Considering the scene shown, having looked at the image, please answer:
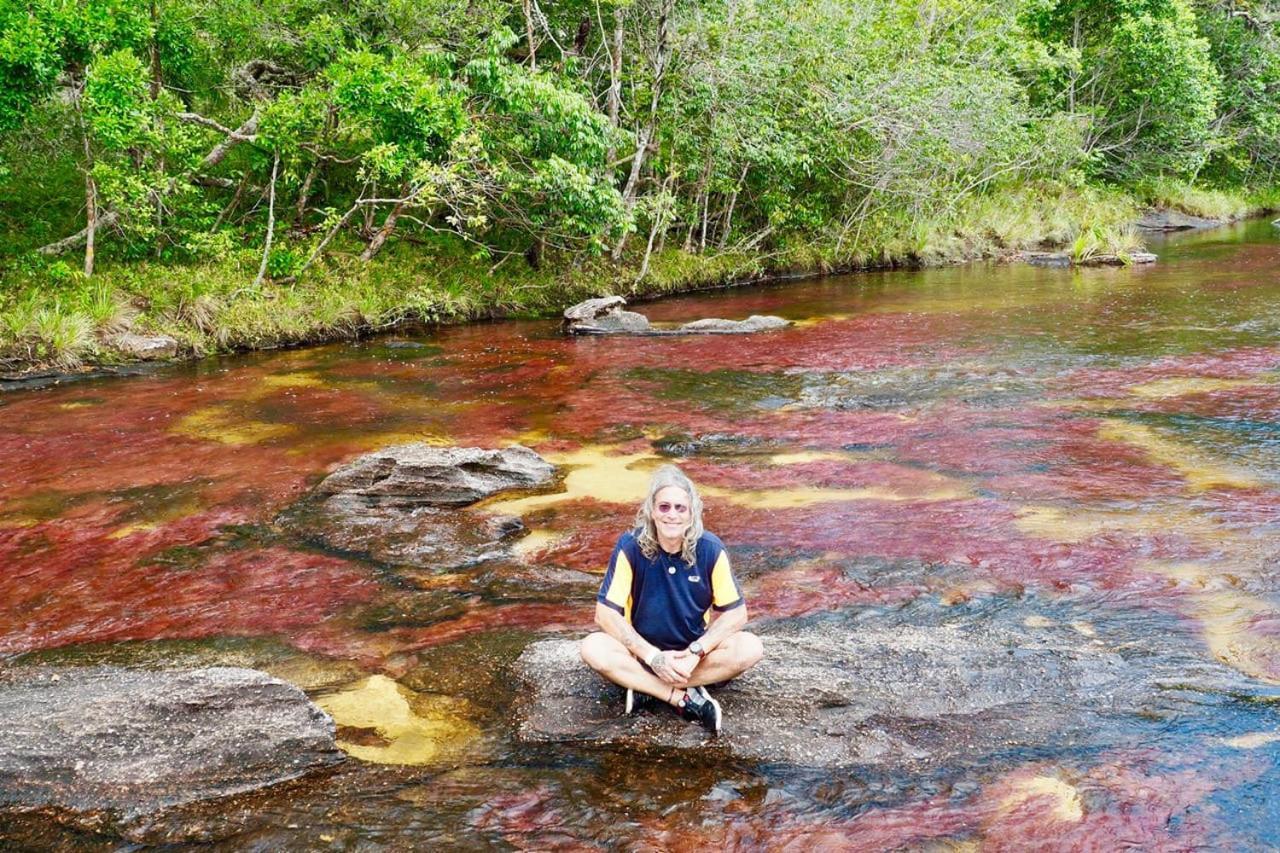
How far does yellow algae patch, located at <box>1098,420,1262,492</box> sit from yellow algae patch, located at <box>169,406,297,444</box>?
28.5ft

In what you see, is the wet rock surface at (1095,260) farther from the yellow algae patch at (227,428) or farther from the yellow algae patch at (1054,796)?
the yellow algae patch at (1054,796)

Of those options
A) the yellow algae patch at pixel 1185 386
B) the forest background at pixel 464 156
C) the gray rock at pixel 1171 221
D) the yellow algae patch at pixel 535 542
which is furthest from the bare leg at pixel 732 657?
the gray rock at pixel 1171 221

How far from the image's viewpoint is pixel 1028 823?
411 cm

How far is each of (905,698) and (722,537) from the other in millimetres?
2840

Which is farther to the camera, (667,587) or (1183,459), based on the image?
(1183,459)

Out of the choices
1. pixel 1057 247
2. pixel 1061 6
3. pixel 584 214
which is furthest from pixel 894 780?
pixel 1061 6

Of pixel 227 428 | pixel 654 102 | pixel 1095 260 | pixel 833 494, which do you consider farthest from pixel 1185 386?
pixel 1095 260

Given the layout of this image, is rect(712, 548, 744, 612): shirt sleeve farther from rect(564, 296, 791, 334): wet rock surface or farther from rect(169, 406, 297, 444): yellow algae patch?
rect(564, 296, 791, 334): wet rock surface

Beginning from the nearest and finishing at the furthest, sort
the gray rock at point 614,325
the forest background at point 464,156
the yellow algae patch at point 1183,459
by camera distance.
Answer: the yellow algae patch at point 1183,459 < the forest background at point 464,156 < the gray rock at point 614,325

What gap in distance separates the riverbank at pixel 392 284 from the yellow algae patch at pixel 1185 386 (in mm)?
11253

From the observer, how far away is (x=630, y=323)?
58.2ft

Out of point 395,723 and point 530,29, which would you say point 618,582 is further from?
point 530,29

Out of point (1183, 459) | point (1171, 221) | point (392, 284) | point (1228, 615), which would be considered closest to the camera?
point (1228, 615)

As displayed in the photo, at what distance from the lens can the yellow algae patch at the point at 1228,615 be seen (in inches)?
214
